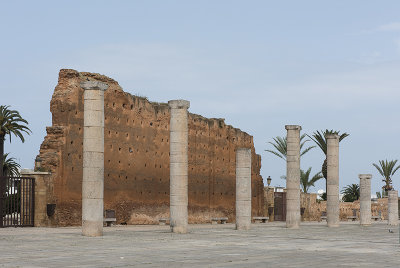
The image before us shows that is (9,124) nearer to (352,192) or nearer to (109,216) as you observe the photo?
(109,216)

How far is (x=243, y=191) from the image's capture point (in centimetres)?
2369

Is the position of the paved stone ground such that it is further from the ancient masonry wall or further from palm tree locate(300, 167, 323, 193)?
palm tree locate(300, 167, 323, 193)

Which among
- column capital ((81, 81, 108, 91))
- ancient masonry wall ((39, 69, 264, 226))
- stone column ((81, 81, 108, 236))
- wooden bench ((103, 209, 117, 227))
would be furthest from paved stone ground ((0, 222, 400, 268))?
wooden bench ((103, 209, 117, 227))

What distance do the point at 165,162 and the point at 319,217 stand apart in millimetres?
12457

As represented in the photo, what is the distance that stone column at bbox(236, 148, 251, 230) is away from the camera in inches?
918

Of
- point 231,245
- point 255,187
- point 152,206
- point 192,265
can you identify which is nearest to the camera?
point 192,265

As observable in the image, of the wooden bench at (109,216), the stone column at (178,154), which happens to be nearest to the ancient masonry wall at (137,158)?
the wooden bench at (109,216)

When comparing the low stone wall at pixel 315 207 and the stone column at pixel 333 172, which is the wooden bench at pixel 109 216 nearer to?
the stone column at pixel 333 172

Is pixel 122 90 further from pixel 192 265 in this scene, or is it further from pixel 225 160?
pixel 192 265

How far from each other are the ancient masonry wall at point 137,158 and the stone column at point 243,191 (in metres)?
5.42

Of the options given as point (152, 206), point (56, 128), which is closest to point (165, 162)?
point (152, 206)

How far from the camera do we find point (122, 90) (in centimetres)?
2733

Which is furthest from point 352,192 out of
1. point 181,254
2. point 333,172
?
point 181,254

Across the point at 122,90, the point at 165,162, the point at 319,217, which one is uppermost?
the point at 122,90
